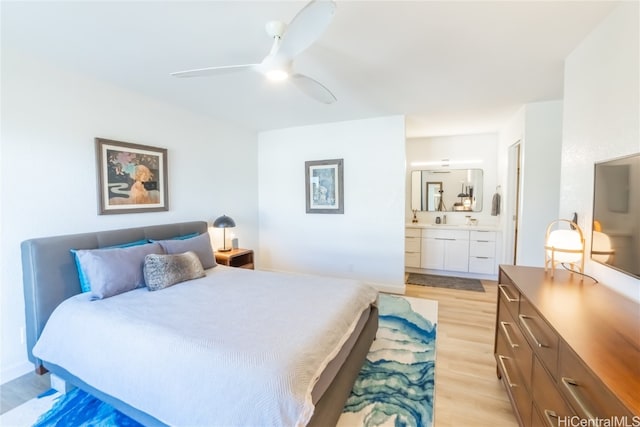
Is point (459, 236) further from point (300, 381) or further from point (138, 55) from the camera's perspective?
point (138, 55)

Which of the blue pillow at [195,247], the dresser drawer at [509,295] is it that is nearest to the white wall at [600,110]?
the dresser drawer at [509,295]

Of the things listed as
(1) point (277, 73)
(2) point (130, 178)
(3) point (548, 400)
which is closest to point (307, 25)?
(1) point (277, 73)

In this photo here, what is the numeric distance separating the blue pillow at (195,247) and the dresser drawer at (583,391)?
292 centimetres

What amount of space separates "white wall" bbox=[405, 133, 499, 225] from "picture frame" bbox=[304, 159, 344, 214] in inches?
74.1

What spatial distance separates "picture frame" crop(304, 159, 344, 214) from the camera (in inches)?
165

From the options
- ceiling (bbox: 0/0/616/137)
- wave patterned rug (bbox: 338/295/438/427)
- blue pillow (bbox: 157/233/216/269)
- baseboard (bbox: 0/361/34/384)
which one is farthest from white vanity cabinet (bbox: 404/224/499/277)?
baseboard (bbox: 0/361/34/384)

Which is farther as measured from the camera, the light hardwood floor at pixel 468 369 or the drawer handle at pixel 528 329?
the light hardwood floor at pixel 468 369

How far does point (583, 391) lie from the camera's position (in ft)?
2.95

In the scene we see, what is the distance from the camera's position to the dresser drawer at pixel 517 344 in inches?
55.1

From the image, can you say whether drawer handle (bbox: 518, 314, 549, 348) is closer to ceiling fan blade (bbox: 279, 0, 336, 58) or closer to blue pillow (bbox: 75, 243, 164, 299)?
ceiling fan blade (bbox: 279, 0, 336, 58)

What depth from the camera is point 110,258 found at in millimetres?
2199

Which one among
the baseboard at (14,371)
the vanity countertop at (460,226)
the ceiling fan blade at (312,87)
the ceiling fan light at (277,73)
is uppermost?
the ceiling fan blade at (312,87)

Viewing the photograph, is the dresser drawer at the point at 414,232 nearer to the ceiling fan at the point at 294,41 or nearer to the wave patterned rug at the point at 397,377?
the wave patterned rug at the point at 397,377

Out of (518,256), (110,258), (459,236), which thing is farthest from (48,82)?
(459,236)
